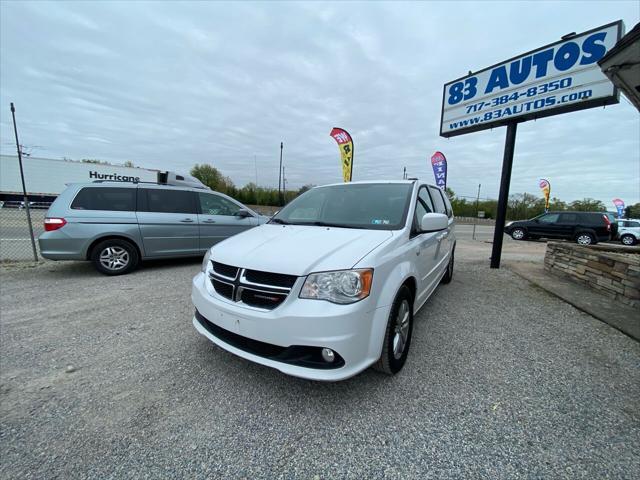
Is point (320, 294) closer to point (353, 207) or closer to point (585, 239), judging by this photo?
point (353, 207)

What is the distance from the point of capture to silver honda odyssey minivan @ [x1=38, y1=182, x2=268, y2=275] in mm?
4785

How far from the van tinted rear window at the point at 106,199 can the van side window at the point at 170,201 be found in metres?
0.30

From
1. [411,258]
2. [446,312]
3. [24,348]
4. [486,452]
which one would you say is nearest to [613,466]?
[486,452]

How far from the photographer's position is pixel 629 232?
1571 cm

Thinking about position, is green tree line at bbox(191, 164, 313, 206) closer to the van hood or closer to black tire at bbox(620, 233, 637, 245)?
black tire at bbox(620, 233, 637, 245)

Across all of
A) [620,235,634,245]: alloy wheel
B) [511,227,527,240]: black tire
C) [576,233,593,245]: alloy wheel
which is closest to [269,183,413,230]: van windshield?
[576,233,593,245]: alloy wheel

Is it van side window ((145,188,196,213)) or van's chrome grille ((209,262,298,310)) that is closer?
van's chrome grille ((209,262,298,310))

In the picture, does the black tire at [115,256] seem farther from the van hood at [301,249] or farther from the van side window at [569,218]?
the van side window at [569,218]

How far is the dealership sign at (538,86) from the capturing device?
504 cm

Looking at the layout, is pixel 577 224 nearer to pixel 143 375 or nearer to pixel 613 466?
pixel 613 466

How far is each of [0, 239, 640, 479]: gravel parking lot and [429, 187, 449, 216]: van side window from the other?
5.16 ft

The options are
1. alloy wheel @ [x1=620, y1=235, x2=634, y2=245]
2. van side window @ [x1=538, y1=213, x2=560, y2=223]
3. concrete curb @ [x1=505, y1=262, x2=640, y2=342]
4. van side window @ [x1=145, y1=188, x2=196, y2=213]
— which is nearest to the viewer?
concrete curb @ [x1=505, y1=262, x2=640, y2=342]

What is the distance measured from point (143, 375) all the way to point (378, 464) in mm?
1955

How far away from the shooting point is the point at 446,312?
12.4 ft
